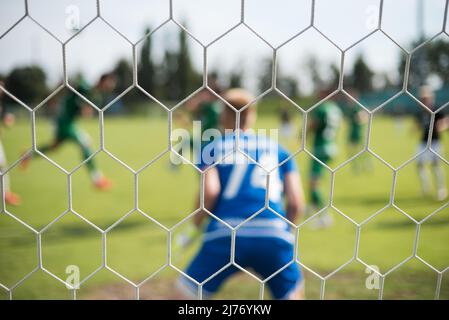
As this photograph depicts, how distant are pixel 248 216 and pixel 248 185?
126 millimetres

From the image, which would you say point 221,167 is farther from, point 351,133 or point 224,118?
point 351,133

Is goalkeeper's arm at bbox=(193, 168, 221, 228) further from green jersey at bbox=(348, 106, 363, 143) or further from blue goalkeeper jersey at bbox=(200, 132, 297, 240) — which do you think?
green jersey at bbox=(348, 106, 363, 143)

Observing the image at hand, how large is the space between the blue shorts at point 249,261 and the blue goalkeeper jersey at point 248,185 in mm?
32

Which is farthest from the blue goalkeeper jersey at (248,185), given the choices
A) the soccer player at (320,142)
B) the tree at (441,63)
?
the soccer player at (320,142)

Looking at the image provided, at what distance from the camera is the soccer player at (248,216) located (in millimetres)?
1434

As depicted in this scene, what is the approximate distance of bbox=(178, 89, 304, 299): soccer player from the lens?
143 cm

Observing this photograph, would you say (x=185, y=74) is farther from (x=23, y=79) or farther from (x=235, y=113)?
(x=235, y=113)

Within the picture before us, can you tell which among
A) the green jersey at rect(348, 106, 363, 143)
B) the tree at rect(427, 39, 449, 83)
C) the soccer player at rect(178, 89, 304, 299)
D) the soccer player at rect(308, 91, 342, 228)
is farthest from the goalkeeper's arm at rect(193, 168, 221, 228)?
the green jersey at rect(348, 106, 363, 143)

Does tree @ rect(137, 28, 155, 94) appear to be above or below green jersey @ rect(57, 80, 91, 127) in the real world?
above

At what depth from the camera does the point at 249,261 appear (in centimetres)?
150

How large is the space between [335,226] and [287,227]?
2209mm

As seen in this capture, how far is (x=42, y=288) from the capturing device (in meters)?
2.11

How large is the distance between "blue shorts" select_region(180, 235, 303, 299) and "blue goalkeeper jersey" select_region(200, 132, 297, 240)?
3 cm
